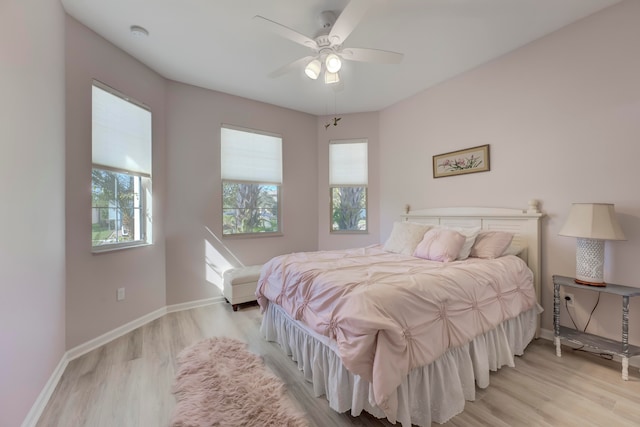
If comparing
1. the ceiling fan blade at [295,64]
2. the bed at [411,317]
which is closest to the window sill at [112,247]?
the bed at [411,317]

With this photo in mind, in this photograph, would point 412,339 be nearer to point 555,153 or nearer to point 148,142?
point 555,153

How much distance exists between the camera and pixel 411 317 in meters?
1.46

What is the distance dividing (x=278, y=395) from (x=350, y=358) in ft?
2.53

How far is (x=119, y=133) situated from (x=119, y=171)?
396mm

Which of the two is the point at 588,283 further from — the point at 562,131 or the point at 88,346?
the point at 88,346

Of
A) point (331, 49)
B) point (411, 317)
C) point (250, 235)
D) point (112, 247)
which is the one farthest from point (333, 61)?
point (112, 247)

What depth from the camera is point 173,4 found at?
2.04 meters

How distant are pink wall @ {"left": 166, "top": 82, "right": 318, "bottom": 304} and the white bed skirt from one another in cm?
175

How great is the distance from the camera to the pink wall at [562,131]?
2062mm

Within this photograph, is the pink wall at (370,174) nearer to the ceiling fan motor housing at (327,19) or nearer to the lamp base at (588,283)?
the ceiling fan motor housing at (327,19)

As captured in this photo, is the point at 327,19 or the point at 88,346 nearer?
Result: the point at 327,19

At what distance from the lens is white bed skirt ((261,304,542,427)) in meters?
1.45

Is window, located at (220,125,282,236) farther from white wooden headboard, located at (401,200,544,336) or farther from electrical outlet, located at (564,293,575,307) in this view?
electrical outlet, located at (564,293,575,307)

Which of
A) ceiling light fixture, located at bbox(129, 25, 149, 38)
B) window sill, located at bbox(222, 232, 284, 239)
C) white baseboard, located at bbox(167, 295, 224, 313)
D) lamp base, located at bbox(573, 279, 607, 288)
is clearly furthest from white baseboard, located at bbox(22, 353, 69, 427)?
lamp base, located at bbox(573, 279, 607, 288)
